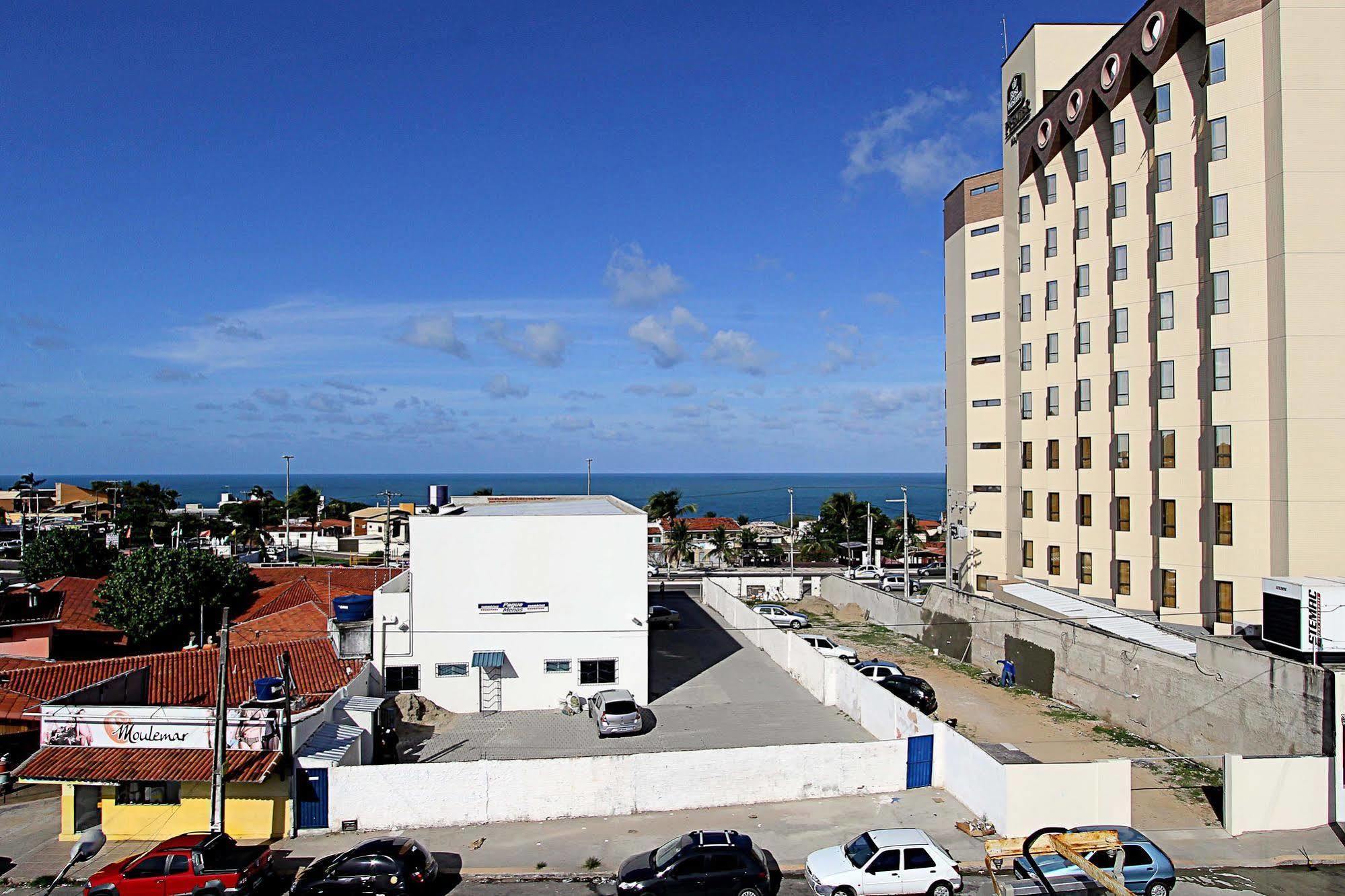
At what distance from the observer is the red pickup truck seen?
16094 millimetres

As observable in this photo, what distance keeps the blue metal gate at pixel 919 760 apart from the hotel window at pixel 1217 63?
25.0m

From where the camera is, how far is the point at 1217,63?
98.2ft

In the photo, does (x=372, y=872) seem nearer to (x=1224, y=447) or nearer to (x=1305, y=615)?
(x=1305, y=615)

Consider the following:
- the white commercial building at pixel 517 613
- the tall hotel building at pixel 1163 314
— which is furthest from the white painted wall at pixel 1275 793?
the white commercial building at pixel 517 613

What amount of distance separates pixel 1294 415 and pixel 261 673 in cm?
3436

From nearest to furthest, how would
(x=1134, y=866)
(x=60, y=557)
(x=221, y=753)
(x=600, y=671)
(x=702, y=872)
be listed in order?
(x=1134, y=866), (x=702, y=872), (x=221, y=753), (x=600, y=671), (x=60, y=557)

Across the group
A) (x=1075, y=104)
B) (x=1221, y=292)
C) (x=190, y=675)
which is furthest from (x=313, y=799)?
(x=1075, y=104)

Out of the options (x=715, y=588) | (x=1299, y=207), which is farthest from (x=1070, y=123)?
(x=715, y=588)

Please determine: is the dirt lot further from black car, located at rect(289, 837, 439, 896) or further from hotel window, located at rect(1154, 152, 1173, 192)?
hotel window, located at rect(1154, 152, 1173, 192)

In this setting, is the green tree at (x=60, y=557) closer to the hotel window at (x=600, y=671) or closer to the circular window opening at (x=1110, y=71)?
the hotel window at (x=600, y=671)

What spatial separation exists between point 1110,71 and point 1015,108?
28.9 feet

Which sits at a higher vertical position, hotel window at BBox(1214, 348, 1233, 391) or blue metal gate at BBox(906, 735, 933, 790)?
hotel window at BBox(1214, 348, 1233, 391)

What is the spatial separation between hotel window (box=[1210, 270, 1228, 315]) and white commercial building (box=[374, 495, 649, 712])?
21.1 metres

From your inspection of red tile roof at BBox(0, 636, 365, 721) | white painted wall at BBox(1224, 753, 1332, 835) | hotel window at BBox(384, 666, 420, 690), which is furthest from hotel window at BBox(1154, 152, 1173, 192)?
red tile roof at BBox(0, 636, 365, 721)
